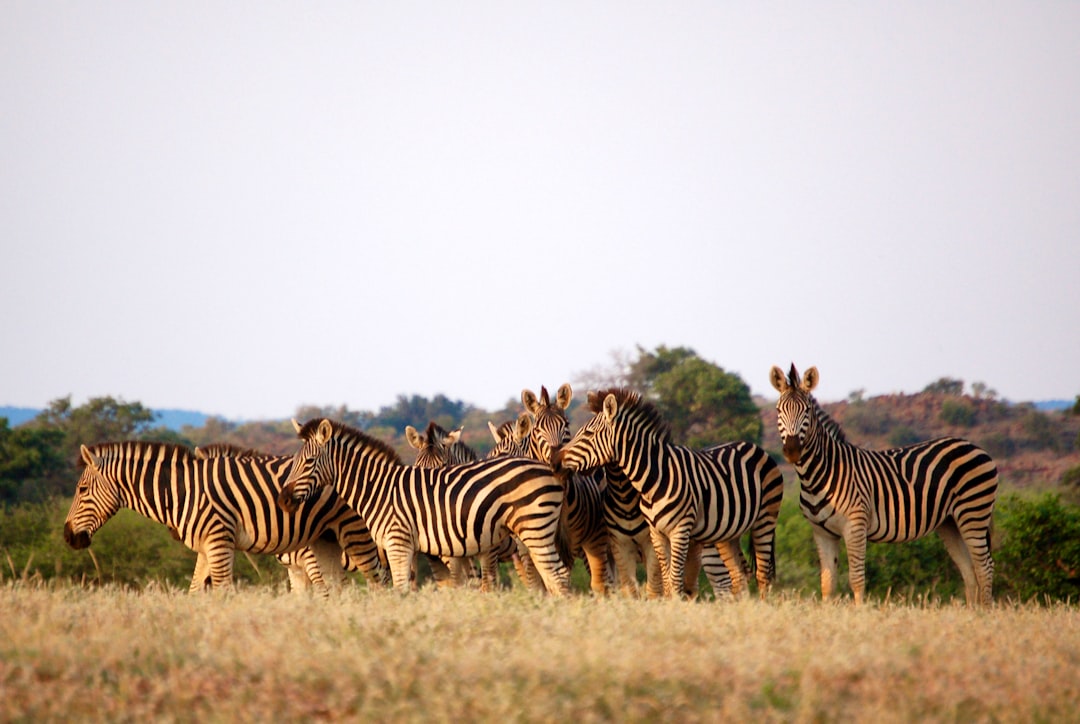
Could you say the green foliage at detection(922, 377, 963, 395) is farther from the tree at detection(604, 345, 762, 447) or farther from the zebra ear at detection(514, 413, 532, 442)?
the zebra ear at detection(514, 413, 532, 442)

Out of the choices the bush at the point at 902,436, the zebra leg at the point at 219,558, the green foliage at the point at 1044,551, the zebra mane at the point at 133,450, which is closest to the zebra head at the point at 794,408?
the zebra leg at the point at 219,558

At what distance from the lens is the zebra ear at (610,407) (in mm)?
12008

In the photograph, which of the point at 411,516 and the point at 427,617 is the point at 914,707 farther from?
the point at 411,516

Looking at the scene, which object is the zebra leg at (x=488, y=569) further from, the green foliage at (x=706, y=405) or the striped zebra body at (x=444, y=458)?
the green foliage at (x=706, y=405)

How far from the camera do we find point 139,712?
6.03 metres

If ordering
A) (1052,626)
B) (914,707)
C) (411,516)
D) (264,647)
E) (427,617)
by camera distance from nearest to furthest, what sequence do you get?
(914,707) → (264,647) → (427,617) → (1052,626) → (411,516)

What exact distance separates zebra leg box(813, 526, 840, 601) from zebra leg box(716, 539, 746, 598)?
1.08m

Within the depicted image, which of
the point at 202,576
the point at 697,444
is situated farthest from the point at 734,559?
the point at 697,444

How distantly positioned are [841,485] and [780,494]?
1.23m

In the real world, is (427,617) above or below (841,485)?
below

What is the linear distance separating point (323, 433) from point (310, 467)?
0.38m

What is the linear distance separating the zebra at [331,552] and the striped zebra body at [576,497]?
222cm

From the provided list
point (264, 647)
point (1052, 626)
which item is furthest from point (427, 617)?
point (1052, 626)

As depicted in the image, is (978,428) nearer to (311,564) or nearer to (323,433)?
(311,564)
